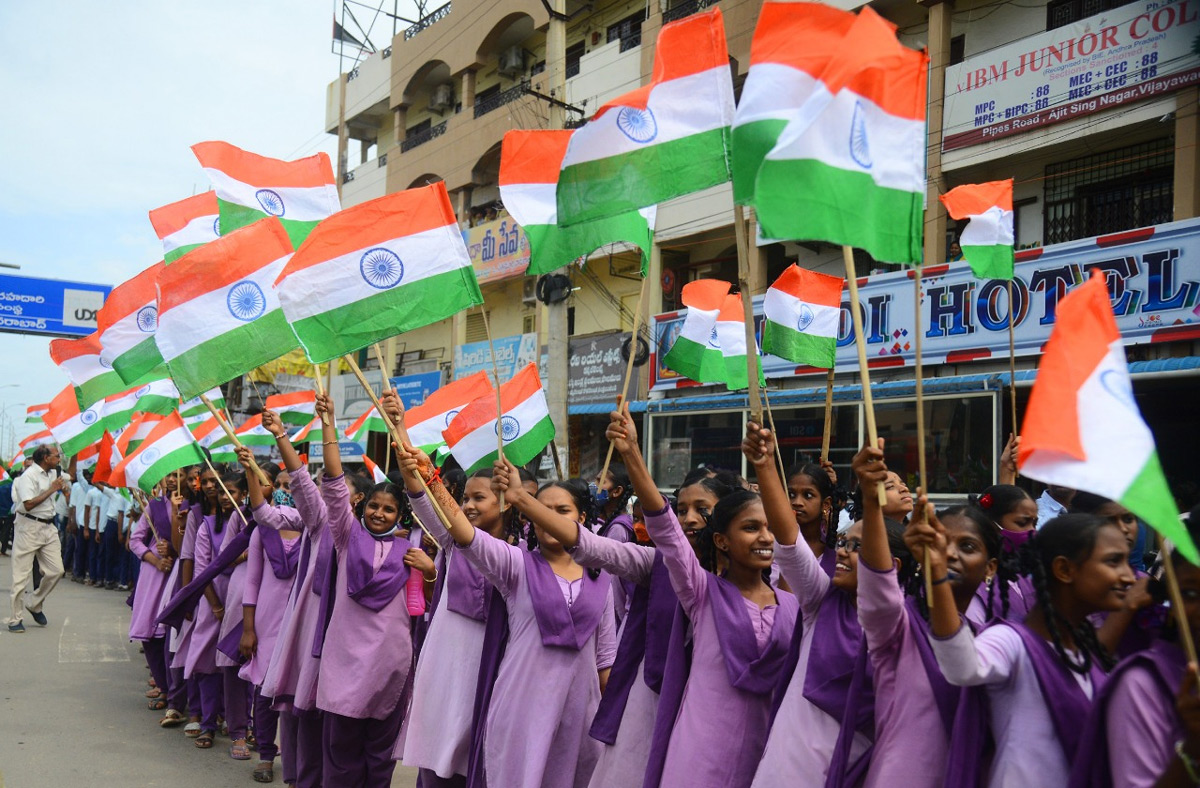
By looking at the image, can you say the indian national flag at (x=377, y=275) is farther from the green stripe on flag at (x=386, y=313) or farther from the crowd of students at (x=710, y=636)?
the crowd of students at (x=710, y=636)

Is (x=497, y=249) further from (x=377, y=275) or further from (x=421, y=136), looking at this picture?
(x=377, y=275)

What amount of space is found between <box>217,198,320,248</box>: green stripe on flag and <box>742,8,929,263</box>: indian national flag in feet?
13.0

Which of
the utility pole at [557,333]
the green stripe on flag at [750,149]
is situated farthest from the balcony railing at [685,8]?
the green stripe on flag at [750,149]

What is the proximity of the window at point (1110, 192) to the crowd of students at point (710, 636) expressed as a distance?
706 cm

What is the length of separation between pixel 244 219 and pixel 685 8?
12434 mm

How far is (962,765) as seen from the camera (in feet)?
8.33

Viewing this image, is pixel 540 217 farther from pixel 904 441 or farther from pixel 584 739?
pixel 904 441

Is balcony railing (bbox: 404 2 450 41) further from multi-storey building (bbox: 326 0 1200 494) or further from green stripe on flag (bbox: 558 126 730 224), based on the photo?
green stripe on flag (bbox: 558 126 730 224)

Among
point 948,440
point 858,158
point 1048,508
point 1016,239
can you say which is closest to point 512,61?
point 1016,239

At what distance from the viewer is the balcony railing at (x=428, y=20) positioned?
2430cm

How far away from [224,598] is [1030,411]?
6063 millimetres

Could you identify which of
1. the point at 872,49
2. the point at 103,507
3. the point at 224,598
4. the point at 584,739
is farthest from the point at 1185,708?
the point at 103,507

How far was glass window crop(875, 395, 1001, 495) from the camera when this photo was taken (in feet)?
34.5

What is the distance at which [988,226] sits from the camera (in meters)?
6.04
